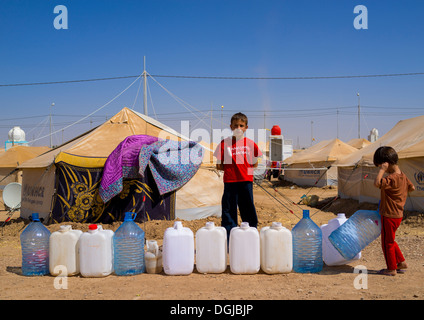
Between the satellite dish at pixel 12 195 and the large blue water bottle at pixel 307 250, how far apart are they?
425 inches

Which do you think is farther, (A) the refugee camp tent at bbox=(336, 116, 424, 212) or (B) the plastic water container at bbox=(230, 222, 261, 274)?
(A) the refugee camp tent at bbox=(336, 116, 424, 212)

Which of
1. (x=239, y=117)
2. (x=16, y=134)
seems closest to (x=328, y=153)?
(x=239, y=117)

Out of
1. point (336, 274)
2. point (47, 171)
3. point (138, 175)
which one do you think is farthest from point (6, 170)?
point (336, 274)

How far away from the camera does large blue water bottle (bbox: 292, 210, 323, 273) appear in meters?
4.43

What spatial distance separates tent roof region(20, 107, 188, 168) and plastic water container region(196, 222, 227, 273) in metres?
4.66

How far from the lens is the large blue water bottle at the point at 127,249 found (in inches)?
175

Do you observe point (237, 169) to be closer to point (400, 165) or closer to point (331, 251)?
point (331, 251)

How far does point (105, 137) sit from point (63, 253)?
5601mm

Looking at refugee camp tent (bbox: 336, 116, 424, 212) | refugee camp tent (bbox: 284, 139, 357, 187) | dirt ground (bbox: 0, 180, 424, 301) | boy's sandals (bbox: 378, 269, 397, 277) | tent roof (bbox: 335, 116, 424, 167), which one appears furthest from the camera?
refugee camp tent (bbox: 284, 139, 357, 187)

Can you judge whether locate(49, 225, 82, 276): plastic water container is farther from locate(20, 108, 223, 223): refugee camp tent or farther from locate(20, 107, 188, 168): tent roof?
locate(20, 107, 188, 168): tent roof

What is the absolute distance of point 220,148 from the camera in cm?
524

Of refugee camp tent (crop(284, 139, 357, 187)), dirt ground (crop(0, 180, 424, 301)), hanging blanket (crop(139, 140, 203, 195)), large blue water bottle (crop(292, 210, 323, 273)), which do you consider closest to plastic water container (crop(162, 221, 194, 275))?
dirt ground (crop(0, 180, 424, 301))

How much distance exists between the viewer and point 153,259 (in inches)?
177
